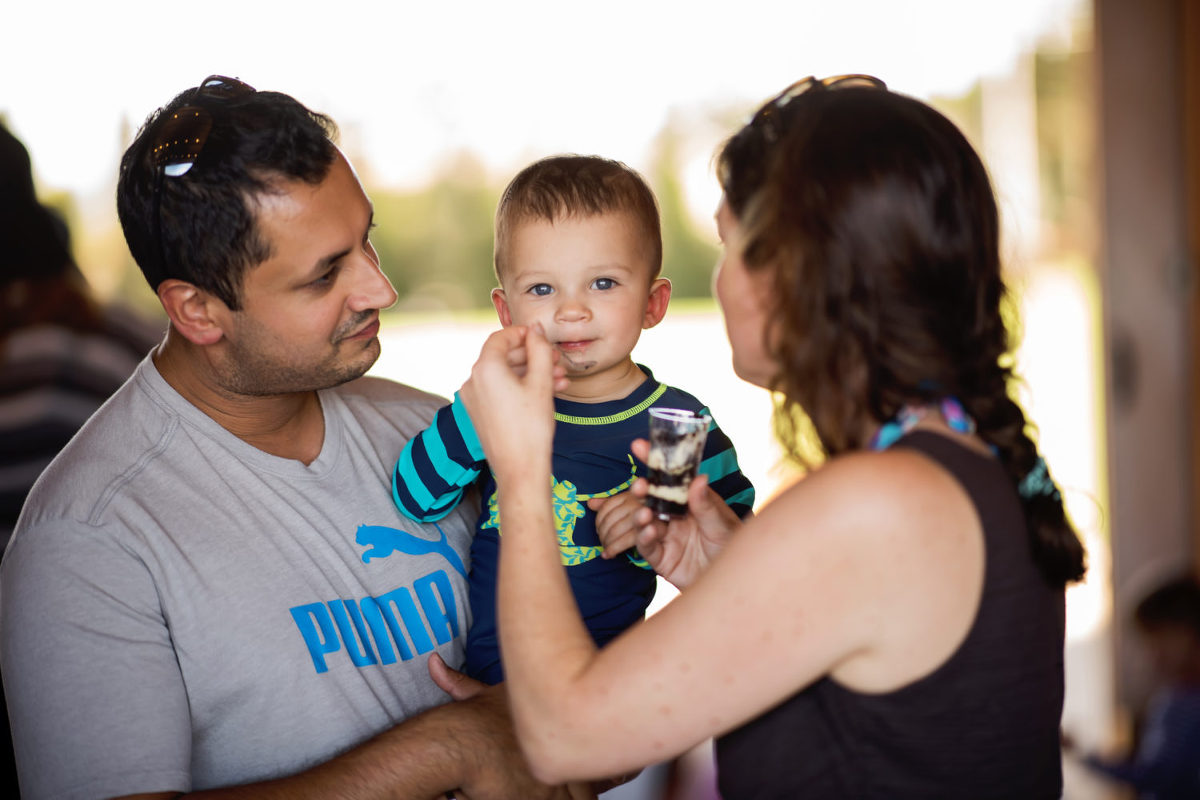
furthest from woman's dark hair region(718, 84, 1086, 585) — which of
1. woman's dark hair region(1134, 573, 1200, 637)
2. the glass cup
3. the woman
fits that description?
woman's dark hair region(1134, 573, 1200, 637)

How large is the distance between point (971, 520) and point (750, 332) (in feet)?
1.31

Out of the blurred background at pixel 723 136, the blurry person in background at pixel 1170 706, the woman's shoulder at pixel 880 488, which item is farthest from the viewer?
the blurred background at pixel 723 136

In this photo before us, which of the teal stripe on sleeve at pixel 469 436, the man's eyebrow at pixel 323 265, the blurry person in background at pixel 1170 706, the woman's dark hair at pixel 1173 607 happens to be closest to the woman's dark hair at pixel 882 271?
the teal stripe on sleeve at pixel 469 436

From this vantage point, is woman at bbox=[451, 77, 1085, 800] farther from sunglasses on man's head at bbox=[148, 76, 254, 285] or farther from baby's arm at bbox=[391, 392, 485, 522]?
sunglasses on man's head at bbox=[148, 76, 254, 285]

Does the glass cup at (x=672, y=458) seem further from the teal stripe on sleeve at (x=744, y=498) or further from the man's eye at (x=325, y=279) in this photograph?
the man's eye at (x=325, y=279)

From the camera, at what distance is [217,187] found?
1.78 meters

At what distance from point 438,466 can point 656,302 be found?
2.03 feet

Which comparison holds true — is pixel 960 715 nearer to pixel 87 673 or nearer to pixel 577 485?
pixel 577 485

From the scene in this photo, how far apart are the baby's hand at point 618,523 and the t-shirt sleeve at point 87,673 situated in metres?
0.76

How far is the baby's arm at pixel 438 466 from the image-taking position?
194 centimetres

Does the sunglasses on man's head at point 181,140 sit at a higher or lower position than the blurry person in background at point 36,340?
higher

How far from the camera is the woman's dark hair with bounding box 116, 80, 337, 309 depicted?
1.79 meters

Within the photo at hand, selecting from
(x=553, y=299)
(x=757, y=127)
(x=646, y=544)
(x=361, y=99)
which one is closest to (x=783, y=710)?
(x=646, y=544)

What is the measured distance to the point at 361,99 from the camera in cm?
841
